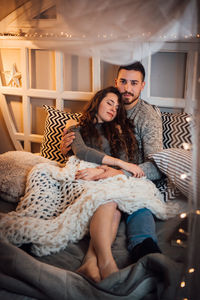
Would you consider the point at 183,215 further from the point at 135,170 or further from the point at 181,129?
the point at 135,170

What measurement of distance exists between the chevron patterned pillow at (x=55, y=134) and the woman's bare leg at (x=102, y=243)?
1.78 ft

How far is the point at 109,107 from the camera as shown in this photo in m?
1.31

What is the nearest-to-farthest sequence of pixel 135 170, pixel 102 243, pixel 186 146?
pixel 186 146 < pixel 102 243 < pixel 135 170

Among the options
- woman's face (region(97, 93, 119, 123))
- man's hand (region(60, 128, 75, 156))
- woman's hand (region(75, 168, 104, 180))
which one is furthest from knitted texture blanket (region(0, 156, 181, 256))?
woman's face (region(97, 93, 119, 123))

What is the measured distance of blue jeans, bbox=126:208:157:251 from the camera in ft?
2.96

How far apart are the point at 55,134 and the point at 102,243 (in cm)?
73

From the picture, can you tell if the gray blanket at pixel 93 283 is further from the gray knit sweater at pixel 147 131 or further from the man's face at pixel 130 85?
the man's face at pixel 130 85

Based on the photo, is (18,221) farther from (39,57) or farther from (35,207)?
(39,57)

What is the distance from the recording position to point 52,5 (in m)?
1.51

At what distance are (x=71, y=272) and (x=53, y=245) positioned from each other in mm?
133

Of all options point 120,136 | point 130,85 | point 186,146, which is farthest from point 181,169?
point 130,85

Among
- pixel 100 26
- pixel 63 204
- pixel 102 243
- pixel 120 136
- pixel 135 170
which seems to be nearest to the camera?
pixel 102 243

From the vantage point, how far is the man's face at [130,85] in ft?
4.49

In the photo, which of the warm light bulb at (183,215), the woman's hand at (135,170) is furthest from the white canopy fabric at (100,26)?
the warm light bulb at (183,215)
